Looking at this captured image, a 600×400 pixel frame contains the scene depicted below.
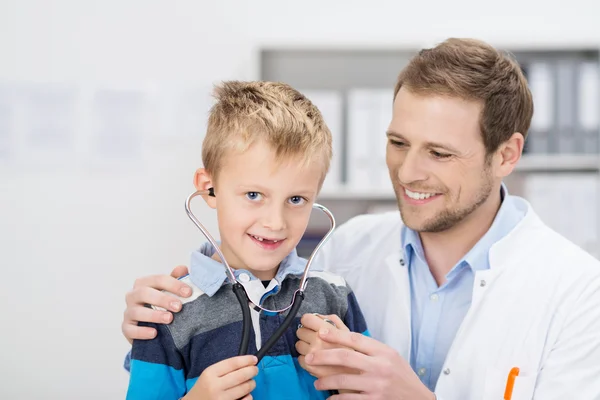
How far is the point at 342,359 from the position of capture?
3.79 ft

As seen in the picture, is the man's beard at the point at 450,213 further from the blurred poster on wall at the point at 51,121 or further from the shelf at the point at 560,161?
the blurred poster on wall at the point at 51,121

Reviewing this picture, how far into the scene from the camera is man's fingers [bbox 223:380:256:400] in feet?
3.33

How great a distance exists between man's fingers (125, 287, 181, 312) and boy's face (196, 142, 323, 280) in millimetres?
139

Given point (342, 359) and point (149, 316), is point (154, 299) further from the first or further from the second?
point (342, 359)

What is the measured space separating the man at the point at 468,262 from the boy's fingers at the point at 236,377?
0.28 metres

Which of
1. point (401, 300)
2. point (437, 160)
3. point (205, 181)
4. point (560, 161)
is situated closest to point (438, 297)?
point (401, 300)

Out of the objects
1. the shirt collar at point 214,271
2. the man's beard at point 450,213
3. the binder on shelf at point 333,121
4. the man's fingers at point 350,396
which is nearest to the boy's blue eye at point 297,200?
the shirt collar at point 214,271

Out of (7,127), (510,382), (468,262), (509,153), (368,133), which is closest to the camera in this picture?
(510,382)

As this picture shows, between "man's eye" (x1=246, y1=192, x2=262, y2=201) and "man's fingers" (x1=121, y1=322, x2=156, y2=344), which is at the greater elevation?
"man's eye" (x1=246, y1=192, x2=262, y2=201)

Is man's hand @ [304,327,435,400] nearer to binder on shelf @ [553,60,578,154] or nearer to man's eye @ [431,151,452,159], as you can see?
man's eye @ [431,151,452,159]

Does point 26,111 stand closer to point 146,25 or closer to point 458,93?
point 146,25

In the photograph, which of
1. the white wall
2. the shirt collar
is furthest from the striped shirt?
the white wall

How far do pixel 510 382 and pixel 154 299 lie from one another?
0.76 m

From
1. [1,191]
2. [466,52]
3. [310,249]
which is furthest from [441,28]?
[1,191]
